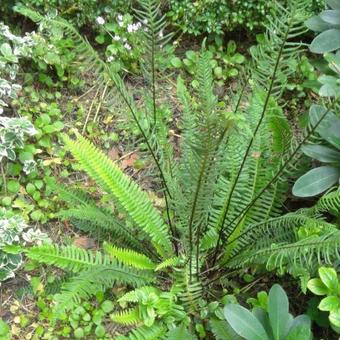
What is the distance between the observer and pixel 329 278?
A: 2.13 m

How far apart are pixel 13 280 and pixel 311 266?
142 centimetres

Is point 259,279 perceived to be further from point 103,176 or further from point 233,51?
point 233,51

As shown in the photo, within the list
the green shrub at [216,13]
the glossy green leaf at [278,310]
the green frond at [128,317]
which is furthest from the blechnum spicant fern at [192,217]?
the green shrub at [216,13]

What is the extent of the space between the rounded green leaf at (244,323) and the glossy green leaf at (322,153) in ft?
2.50

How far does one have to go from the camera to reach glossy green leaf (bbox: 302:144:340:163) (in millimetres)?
2441

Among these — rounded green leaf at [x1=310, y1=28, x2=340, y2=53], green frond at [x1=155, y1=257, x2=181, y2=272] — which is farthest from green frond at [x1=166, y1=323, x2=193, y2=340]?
rounded green leaf at [x1=310, y1=28, x2=340, y2=53]

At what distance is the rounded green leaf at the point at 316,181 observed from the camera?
2453mm

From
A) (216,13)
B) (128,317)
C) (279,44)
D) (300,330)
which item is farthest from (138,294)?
(216,13)

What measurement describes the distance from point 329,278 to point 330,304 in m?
0.10

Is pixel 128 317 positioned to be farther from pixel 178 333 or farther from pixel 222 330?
pixel 222 330

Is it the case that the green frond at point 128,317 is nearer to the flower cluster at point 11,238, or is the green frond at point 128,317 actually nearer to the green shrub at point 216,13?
the flower cluster at point 11,238

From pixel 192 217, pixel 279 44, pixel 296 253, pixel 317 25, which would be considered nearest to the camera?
pixel 279 44

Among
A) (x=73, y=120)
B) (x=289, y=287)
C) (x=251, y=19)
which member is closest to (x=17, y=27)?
(x=73, y=120)

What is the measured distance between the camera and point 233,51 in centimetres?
317
